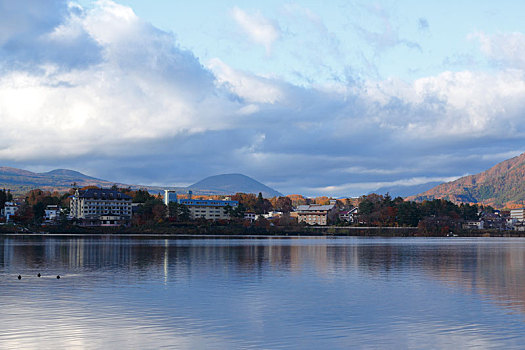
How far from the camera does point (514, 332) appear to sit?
24797 mm

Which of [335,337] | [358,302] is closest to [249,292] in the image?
[358,302]

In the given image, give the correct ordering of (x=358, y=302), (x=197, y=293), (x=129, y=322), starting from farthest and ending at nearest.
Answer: (x=197, y=293) → (x=358, y=302) → (x=129, y=322)

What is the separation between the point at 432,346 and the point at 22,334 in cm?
1544

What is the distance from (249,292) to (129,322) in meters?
12.4

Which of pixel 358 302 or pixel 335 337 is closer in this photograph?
pixel 335 337

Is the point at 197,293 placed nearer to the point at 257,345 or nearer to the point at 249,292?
the point at 249,292

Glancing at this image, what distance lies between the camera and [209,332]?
24.9 metres

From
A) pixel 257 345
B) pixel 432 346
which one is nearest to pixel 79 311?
pixel 257 345

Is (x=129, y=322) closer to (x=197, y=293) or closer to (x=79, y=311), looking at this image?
(x=79, y=311)

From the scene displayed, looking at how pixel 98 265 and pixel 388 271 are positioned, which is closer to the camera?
pixel 388 271

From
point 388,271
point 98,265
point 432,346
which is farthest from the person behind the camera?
point 98,265

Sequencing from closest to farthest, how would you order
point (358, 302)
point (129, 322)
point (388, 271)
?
point (129, 322) → point (358, 302) → point (388, 271)

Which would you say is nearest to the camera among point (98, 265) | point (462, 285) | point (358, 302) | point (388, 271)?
point (358, 302)

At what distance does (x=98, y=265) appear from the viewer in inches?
2391
